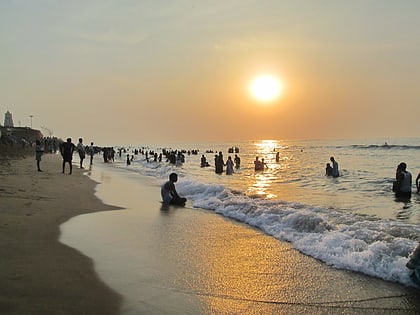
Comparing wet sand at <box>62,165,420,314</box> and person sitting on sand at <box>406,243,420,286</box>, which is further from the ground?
person sitting on sand at <box>406,243,420,286</box>

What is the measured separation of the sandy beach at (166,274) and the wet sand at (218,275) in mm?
14

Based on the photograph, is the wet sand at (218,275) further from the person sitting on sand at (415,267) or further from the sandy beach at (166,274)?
the person sitting on sand at (415,267)

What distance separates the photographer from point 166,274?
585cm

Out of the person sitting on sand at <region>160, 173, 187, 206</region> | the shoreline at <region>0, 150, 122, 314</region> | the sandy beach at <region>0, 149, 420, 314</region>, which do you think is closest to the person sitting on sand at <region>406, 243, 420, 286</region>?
the sandy beach at <region>0, 149, 420, 314</region>

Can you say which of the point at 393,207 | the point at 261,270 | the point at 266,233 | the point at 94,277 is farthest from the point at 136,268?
the point at 393,207

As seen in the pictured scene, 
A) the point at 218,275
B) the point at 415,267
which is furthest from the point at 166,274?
the point at 415,267

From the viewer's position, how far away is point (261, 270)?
6312 millimetres

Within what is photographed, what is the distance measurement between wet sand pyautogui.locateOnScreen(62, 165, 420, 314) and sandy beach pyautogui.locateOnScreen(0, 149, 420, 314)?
0.04ft

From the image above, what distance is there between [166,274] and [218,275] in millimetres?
791

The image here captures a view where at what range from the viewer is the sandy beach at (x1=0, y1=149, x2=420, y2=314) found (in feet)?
15.3

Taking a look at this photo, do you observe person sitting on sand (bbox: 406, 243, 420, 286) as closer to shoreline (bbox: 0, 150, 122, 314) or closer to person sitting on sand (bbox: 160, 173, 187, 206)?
shoreline (bbox: 0, 150, 122, 314)

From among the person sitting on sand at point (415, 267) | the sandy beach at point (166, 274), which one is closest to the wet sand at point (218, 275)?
the sandy beach at point (166, 274)

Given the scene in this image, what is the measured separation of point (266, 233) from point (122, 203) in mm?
6041

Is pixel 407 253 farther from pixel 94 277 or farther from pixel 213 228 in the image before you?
pixel 94 277
